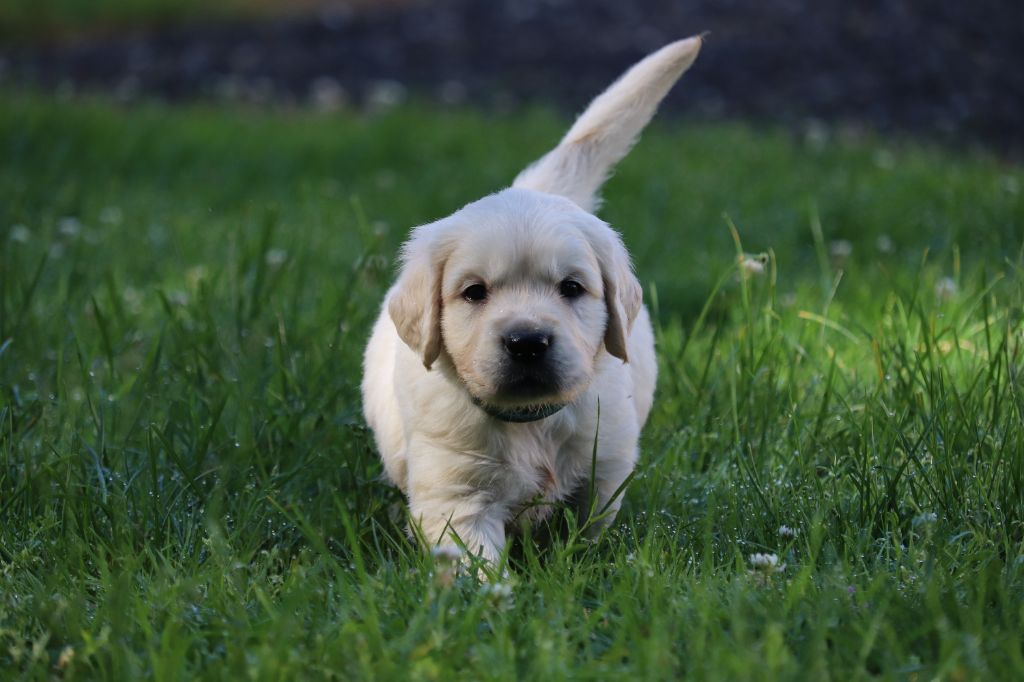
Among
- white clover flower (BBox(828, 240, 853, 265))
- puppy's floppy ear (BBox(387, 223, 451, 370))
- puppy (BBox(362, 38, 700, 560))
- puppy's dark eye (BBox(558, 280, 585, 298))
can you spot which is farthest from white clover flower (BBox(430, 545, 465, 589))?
white clover flower (BBox(828, 240, 853, 265))

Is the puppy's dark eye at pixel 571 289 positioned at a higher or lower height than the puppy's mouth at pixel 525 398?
higher

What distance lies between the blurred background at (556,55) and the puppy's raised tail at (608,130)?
15.7 ft

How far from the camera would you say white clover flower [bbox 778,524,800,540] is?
2.44m

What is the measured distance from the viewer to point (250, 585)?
87.2 inches

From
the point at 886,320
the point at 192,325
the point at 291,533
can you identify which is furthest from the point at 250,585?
the point at 886,320

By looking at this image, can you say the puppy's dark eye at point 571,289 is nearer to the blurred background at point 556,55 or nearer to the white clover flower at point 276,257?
the white clover flower at point 276,257

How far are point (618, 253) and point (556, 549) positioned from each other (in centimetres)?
71

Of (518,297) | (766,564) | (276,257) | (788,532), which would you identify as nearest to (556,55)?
(276,257)

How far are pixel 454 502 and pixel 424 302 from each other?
Answer: 419 mm

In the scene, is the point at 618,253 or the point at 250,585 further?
the point at 618,253

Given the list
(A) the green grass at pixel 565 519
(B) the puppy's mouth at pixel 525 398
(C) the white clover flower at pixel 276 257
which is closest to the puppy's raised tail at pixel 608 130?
(A) the green grass at pixel 565 519

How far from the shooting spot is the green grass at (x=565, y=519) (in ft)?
A: 6.52

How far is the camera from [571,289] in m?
2.60

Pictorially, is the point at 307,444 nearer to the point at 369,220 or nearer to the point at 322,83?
the point at 369,220
